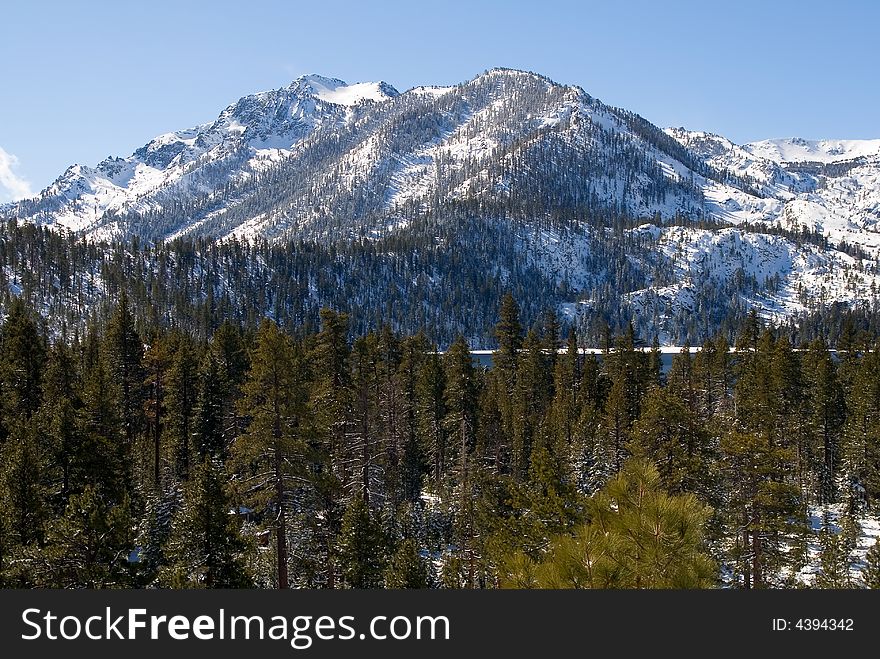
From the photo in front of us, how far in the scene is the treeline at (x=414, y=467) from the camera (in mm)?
20688

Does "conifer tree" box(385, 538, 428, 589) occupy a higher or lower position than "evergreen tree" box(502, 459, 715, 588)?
lower

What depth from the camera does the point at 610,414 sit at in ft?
147

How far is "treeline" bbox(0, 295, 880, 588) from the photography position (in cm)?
2069

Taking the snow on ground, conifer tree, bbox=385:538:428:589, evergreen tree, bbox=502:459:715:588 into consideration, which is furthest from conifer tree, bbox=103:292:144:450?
the snow on ground

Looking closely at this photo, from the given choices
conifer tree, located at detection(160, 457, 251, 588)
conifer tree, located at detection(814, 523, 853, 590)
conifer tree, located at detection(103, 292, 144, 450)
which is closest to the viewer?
conifer tree, located at detection(160, 457, 251, 588)

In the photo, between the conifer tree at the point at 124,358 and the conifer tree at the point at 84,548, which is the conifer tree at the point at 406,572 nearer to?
the conifer tree at the point at 84,548

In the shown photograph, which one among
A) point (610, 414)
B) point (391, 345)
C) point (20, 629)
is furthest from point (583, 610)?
point (391, 345)

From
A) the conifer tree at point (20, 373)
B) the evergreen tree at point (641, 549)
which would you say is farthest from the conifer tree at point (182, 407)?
the evergreen tree at point (641, 549)

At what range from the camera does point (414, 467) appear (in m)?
55.9

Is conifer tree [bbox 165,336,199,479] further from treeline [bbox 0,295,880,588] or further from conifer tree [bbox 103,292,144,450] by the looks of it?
conifer tree [bbox 103,292,144,450]

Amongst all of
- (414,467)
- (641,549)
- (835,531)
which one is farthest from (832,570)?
(414,467)

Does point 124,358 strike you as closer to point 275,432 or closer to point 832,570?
point 275,432

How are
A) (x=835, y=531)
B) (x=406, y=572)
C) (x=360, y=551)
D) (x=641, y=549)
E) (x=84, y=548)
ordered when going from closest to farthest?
(x=641, y=549) → (x=84, y=548) → (x=406, y=572) → (x=360, y=551) → (x=835, y=531)

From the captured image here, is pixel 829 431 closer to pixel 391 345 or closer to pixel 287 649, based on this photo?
pixel 391 345
